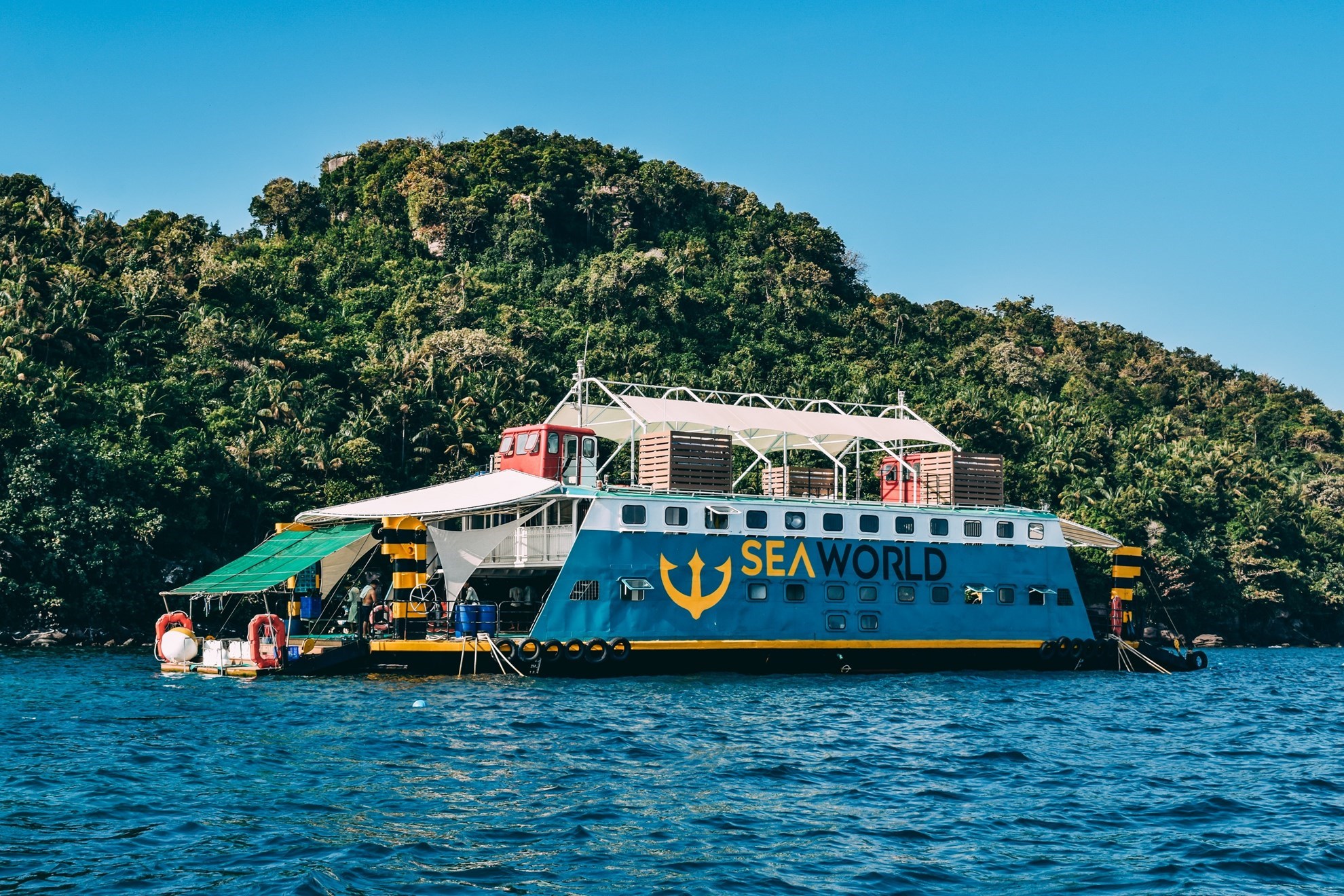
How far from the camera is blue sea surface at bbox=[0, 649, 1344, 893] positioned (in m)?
15.2

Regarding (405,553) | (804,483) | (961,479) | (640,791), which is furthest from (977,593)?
(640,791)

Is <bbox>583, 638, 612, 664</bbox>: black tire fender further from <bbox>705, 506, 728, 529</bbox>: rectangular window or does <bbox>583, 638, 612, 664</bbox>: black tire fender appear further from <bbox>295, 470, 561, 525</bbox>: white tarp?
<bbox>705, 506, 728, 529</bbox>: rectangular window

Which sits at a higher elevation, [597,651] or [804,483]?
[804,483]

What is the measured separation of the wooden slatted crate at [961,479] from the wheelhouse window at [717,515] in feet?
28.2

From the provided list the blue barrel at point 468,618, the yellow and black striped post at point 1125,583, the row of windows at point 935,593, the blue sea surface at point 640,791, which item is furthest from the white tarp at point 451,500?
the yellow and black striped post at point 1125,583

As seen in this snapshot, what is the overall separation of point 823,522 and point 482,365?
4290 cm

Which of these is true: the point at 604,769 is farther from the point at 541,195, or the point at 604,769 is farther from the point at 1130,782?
the point at 541,195

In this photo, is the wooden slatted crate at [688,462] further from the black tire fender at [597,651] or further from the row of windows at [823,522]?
the black tire fender at [597,651]

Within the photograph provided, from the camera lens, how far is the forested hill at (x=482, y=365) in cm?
5703

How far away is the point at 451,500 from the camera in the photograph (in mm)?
36125

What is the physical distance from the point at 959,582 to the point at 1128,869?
25.3 meters

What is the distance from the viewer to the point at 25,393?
54.3 m

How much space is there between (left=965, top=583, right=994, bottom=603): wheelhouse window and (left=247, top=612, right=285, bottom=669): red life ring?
20878mm

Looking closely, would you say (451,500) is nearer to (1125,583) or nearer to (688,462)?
(688,462)
